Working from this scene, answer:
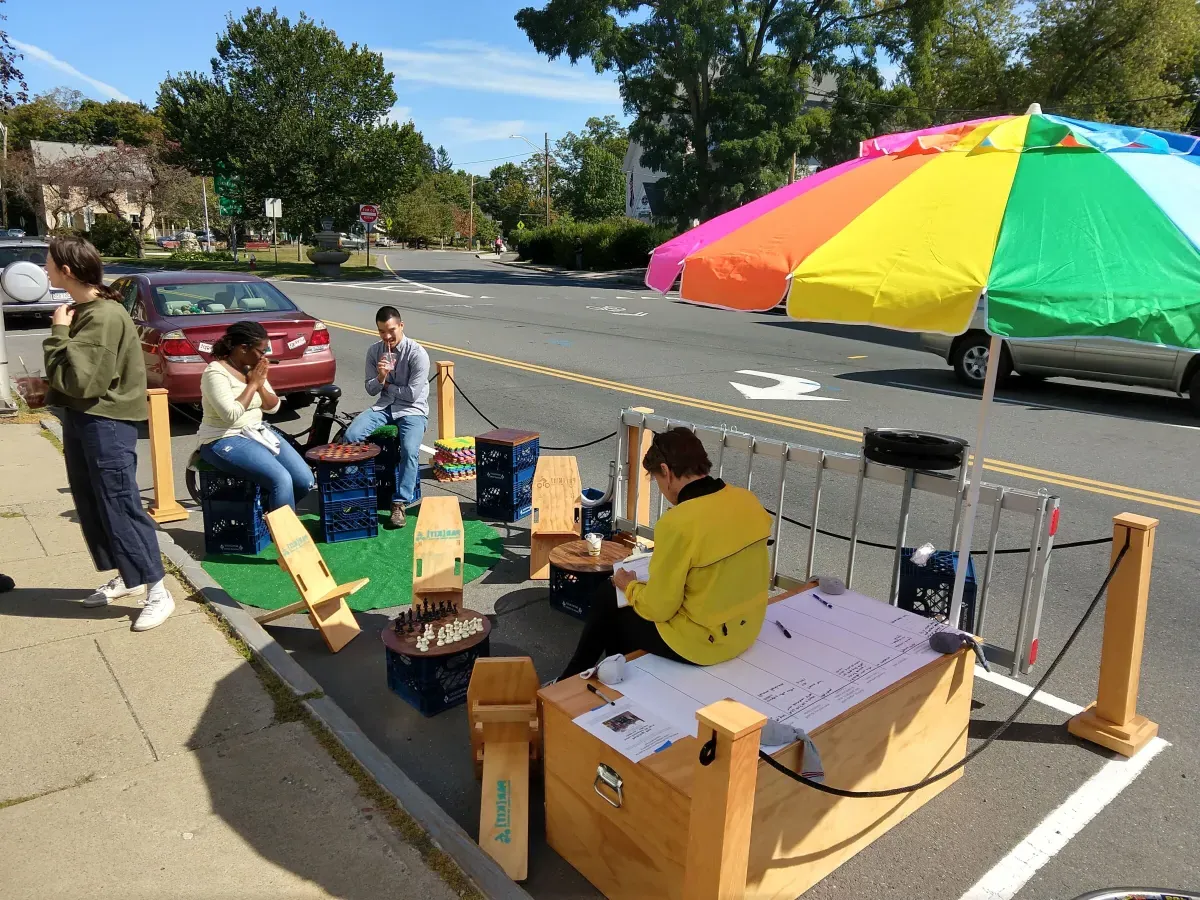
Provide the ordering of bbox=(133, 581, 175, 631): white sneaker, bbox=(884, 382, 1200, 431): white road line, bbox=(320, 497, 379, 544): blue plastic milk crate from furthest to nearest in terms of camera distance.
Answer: bbox=(884, 382, 1200, 431): white road line < bbox=(320, 497, 379, 544): blue plastic milk crate < bbox=(133, 581, 175, 631): white sneaker

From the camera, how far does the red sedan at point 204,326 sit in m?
9.08

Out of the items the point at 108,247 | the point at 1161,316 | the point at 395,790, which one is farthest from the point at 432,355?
the point at 108,247

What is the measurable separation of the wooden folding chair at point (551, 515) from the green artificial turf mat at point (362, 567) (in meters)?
0.45

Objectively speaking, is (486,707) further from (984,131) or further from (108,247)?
(108,247)

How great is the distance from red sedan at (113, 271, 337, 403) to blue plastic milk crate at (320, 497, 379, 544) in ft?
11.9

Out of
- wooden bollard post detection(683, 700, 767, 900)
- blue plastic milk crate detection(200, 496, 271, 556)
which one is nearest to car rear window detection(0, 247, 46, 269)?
blue plastic milk crate detection(200, 496, 271, 556)

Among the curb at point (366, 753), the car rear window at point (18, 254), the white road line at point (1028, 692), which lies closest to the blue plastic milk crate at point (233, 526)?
the curb at point (366, 753)

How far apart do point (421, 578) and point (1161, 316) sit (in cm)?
356

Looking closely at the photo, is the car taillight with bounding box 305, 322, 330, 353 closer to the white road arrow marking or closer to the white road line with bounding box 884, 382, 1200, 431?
the white road arrow marking

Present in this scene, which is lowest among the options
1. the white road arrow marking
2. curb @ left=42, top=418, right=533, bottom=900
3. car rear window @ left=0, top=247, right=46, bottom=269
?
curb @ left=42, top=418, right=533, bottom=900

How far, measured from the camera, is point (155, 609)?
4746 mm

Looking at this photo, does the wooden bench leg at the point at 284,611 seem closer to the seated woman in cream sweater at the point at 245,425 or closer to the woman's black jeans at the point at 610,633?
the seated woman in cream sweater at the point at 245,425

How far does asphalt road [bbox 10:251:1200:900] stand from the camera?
3238 mm

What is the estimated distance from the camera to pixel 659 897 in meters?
2.71
